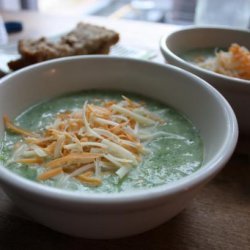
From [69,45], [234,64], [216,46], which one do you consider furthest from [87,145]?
[216,46]

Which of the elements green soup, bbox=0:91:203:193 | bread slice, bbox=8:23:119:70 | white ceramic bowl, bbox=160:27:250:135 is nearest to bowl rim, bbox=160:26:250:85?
white ceramic bowl, bbox=160:27:250:135

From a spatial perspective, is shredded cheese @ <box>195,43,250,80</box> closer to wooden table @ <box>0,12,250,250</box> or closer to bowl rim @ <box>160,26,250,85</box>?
bowl rim @ <box>160,26,250,85</box>

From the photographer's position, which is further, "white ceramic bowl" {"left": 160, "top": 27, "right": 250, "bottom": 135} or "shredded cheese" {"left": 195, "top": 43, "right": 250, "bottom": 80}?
"shredded cheese" {"left": 195, "top": 43, "right": 250, "bottom": 80}

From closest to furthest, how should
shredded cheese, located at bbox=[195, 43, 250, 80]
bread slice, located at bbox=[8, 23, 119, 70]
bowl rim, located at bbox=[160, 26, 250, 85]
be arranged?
bowl rim, located at bbox=[160, 26, 250, 85] < shredded cheese, located at bbox=[195, 43, 250, 80] < bread slice, located at bbox=[8, 23, 119, 70]

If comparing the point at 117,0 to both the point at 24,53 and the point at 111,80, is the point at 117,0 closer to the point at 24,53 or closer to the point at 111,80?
the point at 24,53

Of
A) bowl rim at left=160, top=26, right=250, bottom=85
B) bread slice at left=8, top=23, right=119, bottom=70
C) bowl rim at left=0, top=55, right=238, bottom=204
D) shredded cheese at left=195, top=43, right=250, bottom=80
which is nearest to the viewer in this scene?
bowl rim at left=0, top=55, right=238, bottom=204

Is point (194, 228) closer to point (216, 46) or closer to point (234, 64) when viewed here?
point (234, 64)

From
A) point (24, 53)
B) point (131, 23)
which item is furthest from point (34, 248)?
point (131, 23)

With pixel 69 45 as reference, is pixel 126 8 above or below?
below
